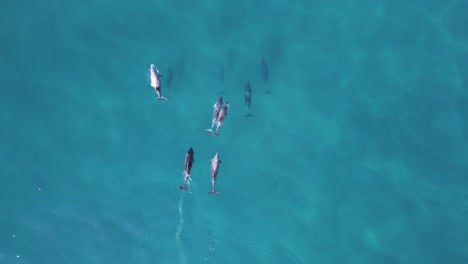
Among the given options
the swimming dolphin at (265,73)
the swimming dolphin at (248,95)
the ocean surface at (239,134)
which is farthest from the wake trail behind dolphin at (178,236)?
the swimming dolphin at (265,73)

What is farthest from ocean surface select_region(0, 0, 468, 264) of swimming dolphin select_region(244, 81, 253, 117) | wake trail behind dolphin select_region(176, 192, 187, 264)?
swimming dolphin select_region(244, 81, 253, 117)

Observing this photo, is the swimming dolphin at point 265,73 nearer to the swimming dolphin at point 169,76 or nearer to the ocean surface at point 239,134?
the ocean surface at point 239,134

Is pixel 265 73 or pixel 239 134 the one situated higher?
pixel 265 73

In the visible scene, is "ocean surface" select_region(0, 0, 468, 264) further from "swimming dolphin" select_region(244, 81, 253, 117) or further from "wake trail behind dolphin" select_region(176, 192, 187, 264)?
"swimming dolphin" select_region(244, 81, 253, 117)

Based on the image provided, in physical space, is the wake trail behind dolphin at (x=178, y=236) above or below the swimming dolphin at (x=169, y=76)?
below

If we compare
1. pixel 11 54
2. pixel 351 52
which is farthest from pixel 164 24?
pixel 351 52

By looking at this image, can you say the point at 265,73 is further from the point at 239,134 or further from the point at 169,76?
the point at 169,76

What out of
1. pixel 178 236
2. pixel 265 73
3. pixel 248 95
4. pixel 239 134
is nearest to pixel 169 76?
pixel 248 95

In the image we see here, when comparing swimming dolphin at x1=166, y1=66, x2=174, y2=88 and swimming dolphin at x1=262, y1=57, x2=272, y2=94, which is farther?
swimming dolphin at x1=262, y1=57, x2=272, y2=94

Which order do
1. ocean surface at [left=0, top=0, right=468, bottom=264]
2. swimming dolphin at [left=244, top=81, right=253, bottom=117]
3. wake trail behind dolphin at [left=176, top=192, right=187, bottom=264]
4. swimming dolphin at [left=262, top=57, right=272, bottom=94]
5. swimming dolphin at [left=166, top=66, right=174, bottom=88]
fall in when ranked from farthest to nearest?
wake trail behind dolphin at [left=176, top=192, right=187, bottom=264] → swimming dolphin at [left=262, top=57, right=272, bottom=94] → swimming dolphin at [left=166, top=66, right=174, bottom=88] → ocean surface at [left=0, top=0, right=468, bottom=264] → swimming dolphin at [left=244, top=81, right=253, bottom=117]
